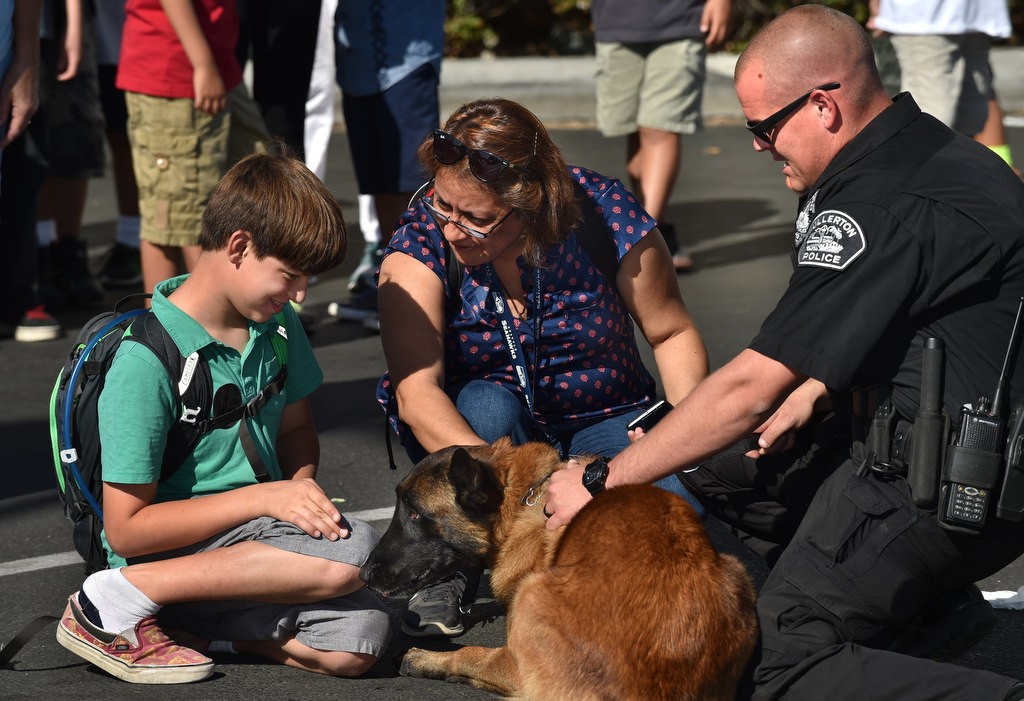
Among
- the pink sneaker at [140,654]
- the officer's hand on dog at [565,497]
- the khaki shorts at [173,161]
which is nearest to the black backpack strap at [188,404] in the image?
the pink sneaker at [140,654]

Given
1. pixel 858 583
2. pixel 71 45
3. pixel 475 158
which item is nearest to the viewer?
pixel 858 583

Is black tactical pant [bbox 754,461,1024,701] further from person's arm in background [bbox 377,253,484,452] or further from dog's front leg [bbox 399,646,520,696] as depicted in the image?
person's arm in background [bbox 377,253,484,452]

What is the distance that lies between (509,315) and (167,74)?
8.87ft

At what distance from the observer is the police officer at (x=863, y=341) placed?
9.56 ft

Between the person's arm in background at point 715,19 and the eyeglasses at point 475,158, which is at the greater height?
the eyeglasses at point 475,158

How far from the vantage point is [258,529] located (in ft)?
11.0

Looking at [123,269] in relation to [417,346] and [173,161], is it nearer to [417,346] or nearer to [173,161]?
[173,161]

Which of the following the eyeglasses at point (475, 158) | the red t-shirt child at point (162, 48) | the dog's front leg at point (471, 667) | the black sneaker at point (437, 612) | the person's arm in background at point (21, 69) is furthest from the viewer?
the red t-shirt child at point (162, 48)

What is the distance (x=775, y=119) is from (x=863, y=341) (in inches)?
26.3

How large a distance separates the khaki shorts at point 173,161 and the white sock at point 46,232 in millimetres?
1517

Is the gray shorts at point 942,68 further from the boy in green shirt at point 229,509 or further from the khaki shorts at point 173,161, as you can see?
the boy in green shirt at point 229,509

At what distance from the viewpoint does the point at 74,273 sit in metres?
7.03

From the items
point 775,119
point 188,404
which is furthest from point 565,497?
point 775,119

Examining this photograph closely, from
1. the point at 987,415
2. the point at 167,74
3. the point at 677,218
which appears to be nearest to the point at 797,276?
the point at 987,415
